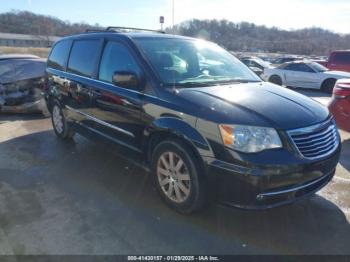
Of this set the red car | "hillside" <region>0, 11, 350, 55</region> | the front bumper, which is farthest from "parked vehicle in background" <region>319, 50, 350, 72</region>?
"hillside" <region>0, 11, 350, 55</region>

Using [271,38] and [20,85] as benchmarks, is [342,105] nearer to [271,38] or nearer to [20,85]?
[20,85]

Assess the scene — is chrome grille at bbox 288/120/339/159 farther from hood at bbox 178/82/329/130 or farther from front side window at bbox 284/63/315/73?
front side window at bbox 284/63/315/73

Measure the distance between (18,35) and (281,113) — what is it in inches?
3888

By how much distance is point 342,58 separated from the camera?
50.1ft

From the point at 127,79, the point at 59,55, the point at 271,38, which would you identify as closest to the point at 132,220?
the point at 127,79

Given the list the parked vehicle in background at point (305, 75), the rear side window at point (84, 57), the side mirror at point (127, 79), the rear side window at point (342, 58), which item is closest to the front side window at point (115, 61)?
the side mirror at point (127, 79)

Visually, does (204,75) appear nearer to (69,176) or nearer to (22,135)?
(69,176)

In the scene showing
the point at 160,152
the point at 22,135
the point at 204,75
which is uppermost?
the point at 204,75

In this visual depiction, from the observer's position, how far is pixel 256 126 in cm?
300

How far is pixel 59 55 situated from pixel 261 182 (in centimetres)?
454

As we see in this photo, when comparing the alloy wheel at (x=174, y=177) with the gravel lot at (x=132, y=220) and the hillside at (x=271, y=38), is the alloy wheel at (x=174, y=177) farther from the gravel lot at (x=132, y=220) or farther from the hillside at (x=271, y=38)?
the hillside at (x=271, y=38)

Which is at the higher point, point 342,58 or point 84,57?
point 84,57

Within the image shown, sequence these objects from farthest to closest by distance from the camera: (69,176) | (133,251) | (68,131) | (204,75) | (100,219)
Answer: (68,131)
(69,176)
(204,75)
(100,219)
(133,251)

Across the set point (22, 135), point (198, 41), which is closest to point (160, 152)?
point (198, 41)
